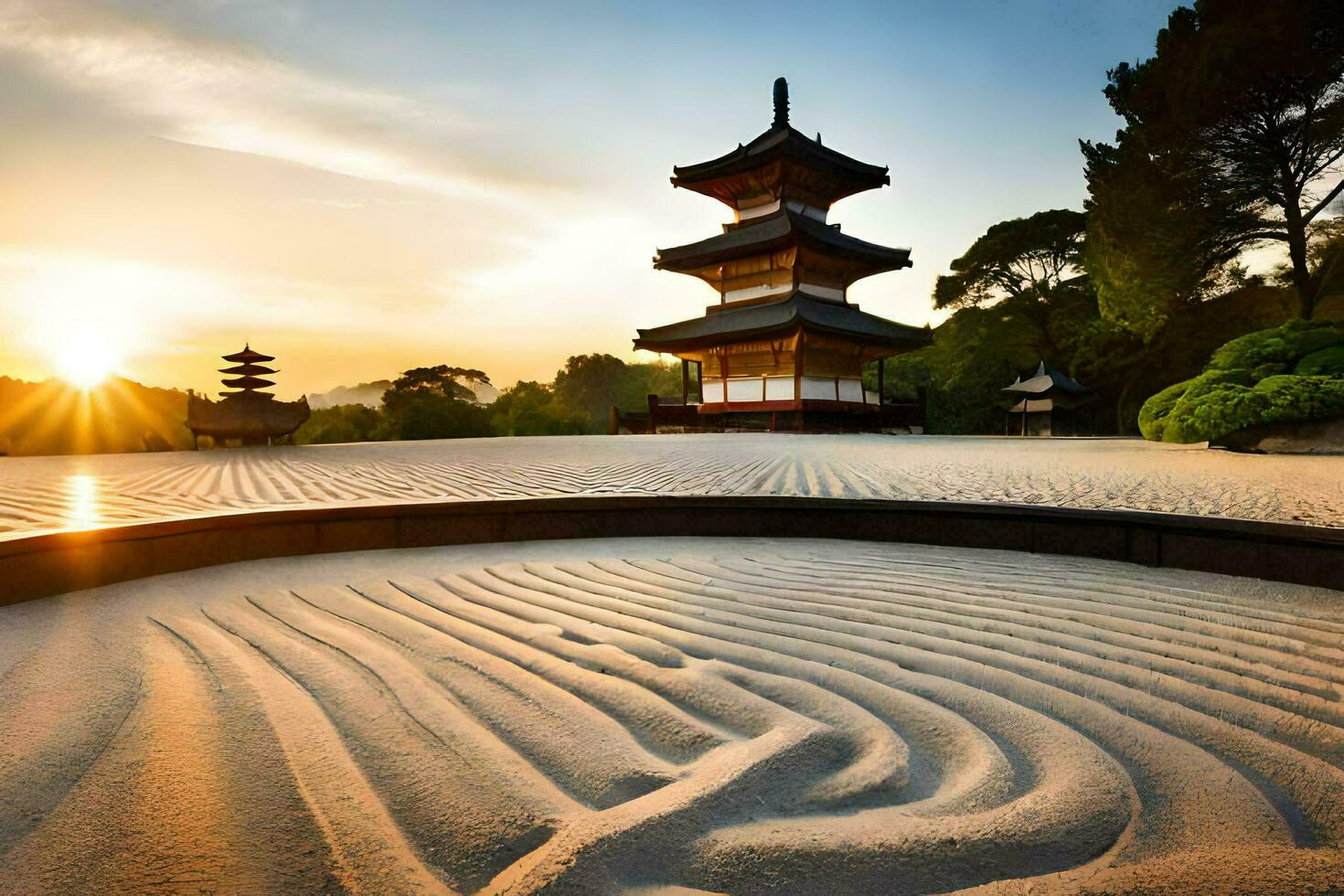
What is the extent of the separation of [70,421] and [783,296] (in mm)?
21704

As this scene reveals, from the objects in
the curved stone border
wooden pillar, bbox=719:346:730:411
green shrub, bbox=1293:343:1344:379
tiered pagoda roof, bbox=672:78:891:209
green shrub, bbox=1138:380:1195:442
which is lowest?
the curved stone border

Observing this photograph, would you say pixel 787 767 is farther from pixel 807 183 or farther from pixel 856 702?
pixel 807 183

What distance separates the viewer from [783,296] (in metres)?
22.8

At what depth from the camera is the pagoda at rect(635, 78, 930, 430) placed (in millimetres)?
21484

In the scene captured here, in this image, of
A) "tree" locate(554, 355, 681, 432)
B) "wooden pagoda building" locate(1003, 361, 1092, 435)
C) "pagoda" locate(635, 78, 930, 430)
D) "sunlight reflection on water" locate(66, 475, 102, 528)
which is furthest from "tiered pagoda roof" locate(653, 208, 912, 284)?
"tree" locate(554, 355, 681, 432)

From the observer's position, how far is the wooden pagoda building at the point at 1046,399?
68.7 ft

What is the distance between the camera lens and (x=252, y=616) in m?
2.31

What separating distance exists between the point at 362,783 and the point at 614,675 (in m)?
0.65

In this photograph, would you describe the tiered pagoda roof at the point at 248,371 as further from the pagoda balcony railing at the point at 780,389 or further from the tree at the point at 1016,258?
the tree at the point at 1016,258

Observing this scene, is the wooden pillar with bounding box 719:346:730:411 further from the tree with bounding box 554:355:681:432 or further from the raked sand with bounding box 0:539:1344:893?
the tree with bounding box 554:355:681:432

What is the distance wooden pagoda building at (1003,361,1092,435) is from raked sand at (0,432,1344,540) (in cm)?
1075

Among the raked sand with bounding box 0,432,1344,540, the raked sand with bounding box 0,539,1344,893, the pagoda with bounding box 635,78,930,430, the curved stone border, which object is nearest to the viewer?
the raked sand with bounding box 0,539,1344,893

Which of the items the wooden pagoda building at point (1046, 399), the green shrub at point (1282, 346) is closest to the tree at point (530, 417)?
the wooden pagoda building at point (1046, 399)

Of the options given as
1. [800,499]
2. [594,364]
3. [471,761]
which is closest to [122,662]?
[471,761]
